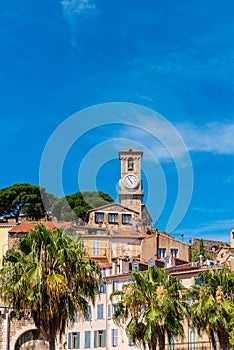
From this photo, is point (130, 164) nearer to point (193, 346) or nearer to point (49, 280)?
point (193, 346)

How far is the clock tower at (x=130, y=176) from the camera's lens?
424ft

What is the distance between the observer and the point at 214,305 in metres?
41.6

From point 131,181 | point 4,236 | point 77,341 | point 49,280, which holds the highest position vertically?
point 131,181

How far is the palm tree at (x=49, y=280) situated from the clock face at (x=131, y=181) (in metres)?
101

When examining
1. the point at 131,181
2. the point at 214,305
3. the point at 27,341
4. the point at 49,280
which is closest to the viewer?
the point at 49,280

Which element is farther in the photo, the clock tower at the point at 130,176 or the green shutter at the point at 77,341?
the clock tower at the point at 130,176

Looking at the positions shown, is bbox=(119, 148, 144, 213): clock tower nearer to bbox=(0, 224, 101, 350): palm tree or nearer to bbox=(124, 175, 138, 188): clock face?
bbox=(124, 175, 138, 188): clock face

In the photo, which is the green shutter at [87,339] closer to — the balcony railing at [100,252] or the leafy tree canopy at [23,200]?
the balcony railing at [100,252]

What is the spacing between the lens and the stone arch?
62.0 metres

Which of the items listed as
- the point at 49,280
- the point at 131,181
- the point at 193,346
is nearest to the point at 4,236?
the point at 193,346

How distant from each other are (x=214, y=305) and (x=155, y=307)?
13.2 ft

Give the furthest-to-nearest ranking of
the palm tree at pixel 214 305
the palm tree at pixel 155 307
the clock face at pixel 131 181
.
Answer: the clock face at pixel 131 181
the palm tree at pixel 214 305
the palm tree at pixel 155 307

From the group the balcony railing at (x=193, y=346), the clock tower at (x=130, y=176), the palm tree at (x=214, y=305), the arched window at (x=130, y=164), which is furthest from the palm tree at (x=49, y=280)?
the arched window at (x=130, y=164)

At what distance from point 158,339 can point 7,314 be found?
2525 centimetres
